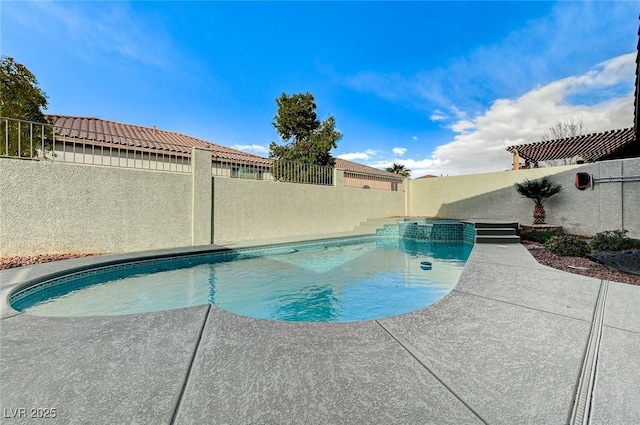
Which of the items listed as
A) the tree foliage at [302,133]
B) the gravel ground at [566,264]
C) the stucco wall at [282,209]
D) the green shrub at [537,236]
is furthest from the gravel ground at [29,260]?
the green shrub at [537,236]

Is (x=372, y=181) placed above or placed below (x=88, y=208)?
above

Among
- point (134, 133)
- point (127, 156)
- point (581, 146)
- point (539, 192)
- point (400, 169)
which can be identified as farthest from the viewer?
point (400, 169)

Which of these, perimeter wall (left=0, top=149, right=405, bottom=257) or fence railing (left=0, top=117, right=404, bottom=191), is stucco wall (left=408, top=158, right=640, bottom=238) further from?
perimeter wall (left=0, top=149, right=405, bottom=257)

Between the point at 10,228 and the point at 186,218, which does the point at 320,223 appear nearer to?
the point at 186,218

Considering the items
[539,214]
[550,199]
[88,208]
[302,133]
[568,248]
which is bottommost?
[568,248]

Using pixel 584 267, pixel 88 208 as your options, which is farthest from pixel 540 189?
pixel 88 208

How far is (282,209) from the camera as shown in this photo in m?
10.9

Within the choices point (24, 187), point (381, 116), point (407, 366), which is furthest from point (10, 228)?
point (381, 116)

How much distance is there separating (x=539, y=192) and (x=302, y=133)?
11925 millimetres

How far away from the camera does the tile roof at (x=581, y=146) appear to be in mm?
10859

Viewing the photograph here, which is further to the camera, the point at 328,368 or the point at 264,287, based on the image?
the point at 264,287

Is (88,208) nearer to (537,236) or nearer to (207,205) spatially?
(207,205)

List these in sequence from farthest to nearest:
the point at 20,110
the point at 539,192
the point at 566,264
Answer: the point at 539,192 → the point at 20,110 → the point at 566,264

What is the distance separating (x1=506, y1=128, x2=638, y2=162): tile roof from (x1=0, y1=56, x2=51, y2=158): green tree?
18.0 meters
